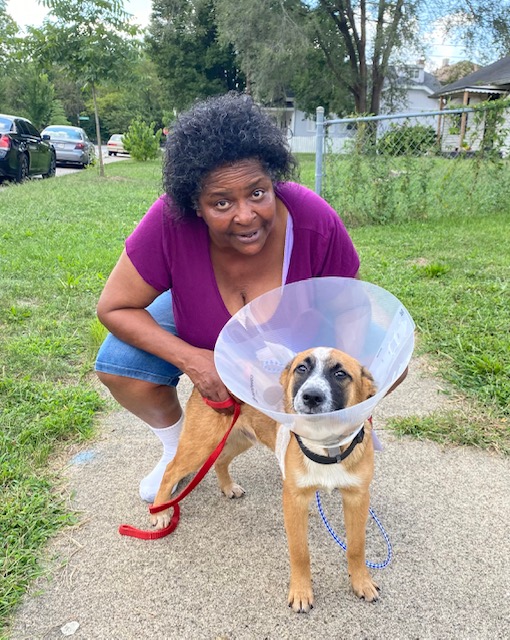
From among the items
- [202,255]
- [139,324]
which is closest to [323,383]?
[202,255]

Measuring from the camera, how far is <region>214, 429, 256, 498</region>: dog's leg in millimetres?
2520

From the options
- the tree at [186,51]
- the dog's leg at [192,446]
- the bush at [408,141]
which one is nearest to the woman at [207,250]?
the dog's leg at [192,446]

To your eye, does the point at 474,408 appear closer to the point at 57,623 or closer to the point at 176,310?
the point at 176,310

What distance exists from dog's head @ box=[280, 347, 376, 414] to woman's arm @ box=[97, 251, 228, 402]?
401mm

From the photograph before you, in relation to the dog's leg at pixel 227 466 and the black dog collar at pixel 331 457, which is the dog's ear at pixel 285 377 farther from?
the dog's leg at pixel 227 466

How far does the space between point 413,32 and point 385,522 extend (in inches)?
1072

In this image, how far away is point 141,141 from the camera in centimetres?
2486

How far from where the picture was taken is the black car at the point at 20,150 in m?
12.8

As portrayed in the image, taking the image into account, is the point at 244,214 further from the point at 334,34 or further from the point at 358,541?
the point at 334,34

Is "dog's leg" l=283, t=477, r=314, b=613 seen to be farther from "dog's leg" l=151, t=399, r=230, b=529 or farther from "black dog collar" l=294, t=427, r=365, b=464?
"dog's leg" l=151, t=399, r=230, b=529

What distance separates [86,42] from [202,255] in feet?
50.1

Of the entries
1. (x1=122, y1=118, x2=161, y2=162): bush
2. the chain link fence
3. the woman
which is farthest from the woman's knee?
(x1=122, y1=118, x2=161, y2=162): bush

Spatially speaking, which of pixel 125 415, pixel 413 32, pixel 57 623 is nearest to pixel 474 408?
pixel 125 415

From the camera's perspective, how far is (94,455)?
293 centimetres
